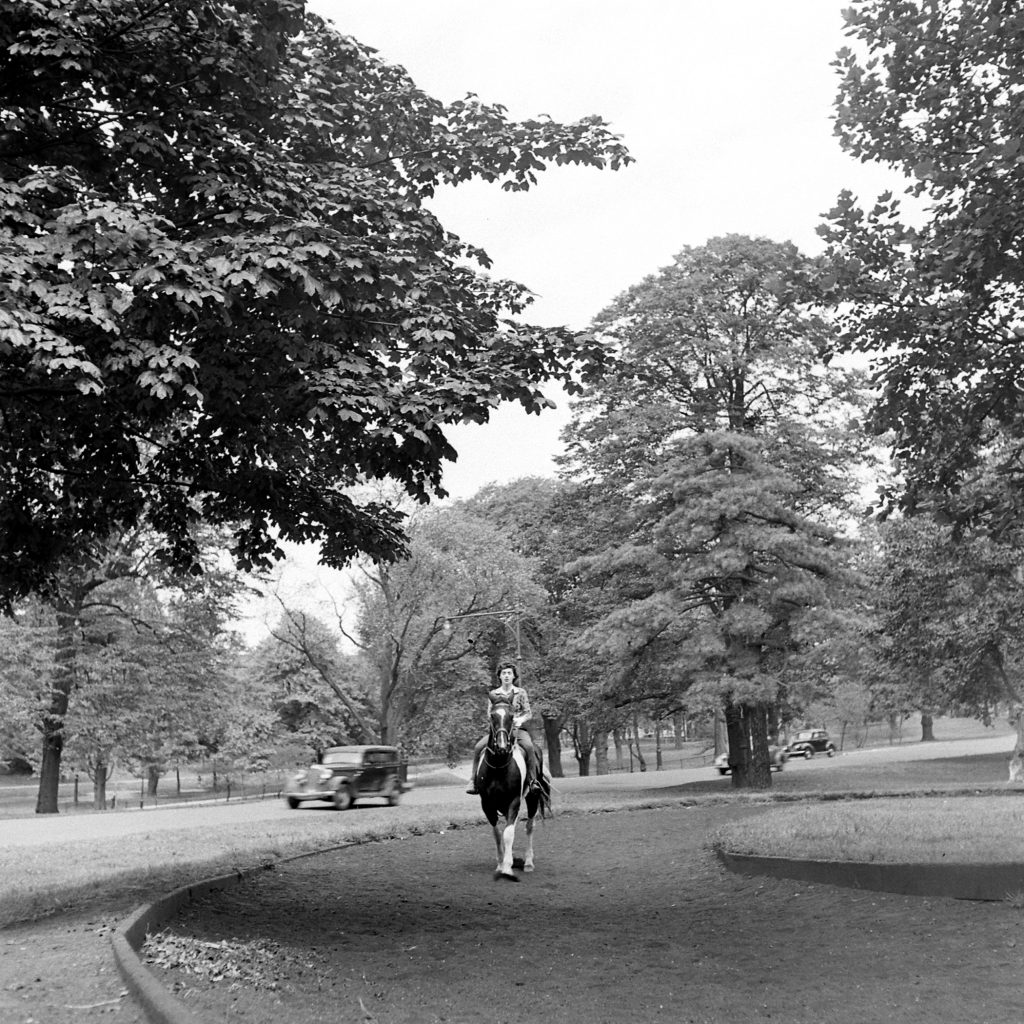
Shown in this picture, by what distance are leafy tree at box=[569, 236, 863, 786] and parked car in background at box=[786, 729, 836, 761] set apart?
34459mm

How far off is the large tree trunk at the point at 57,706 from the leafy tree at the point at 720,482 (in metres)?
18.7

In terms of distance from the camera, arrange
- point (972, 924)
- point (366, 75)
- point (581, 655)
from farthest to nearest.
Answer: point (581, 655)
point (366, 75)
point (972, 924)

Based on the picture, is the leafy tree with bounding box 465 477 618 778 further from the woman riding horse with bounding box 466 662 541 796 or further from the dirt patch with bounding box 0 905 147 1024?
the dirt patch with bounding box 0 905 147 1024

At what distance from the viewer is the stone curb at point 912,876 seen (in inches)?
377

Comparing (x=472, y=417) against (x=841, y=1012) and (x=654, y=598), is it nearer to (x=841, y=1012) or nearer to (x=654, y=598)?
(x=841, y=1012)

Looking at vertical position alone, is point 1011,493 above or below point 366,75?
below

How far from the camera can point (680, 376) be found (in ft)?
103

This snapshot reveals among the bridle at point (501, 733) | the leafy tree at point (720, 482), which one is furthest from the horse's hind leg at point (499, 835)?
the leafy tree at point (720, 482)

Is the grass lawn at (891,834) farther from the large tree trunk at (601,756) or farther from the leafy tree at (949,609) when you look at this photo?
the large tree trunk at (601,756)

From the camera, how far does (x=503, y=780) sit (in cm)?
1300

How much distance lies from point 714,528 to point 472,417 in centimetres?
2046

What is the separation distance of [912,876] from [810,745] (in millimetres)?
57559

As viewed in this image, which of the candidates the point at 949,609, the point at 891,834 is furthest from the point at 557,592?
the point at 891,834

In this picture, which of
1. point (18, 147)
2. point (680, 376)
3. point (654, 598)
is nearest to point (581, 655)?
point (654, 598)
